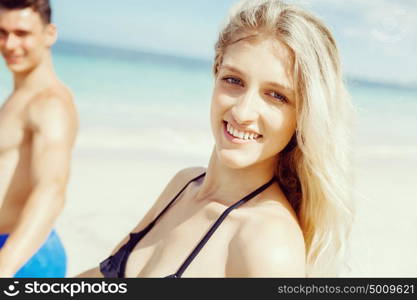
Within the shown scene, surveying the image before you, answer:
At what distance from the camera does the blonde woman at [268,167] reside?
63.1 inches

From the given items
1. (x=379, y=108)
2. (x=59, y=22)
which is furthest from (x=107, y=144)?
(x=59, y=22)

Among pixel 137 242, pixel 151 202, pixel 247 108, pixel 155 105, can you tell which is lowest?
pixel 155 105

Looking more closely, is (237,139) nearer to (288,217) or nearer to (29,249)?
(288,217)

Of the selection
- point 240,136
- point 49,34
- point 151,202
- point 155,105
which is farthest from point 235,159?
point 155,105

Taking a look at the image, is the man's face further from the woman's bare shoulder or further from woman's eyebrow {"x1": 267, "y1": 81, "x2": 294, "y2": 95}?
the woman's bare shoulder

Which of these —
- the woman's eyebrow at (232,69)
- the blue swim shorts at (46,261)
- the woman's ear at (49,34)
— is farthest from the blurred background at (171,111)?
the blue swim shorts at (46,261)

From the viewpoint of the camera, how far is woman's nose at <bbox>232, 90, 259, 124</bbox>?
1636 mm

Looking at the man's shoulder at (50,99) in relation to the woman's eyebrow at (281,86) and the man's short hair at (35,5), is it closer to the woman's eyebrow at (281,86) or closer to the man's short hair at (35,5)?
the man's short hair at (35,5)

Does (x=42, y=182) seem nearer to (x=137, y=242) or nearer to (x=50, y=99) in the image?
(x=50, y=99)

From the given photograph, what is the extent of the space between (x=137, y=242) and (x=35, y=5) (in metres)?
0.81

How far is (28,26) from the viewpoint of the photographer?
159cm

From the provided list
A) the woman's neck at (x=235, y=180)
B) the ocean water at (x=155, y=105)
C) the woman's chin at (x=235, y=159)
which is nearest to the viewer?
the woman's chin at (x=235, y=159)

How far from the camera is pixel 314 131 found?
65.2 inches

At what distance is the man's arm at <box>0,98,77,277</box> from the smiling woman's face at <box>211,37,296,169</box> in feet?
1.43
